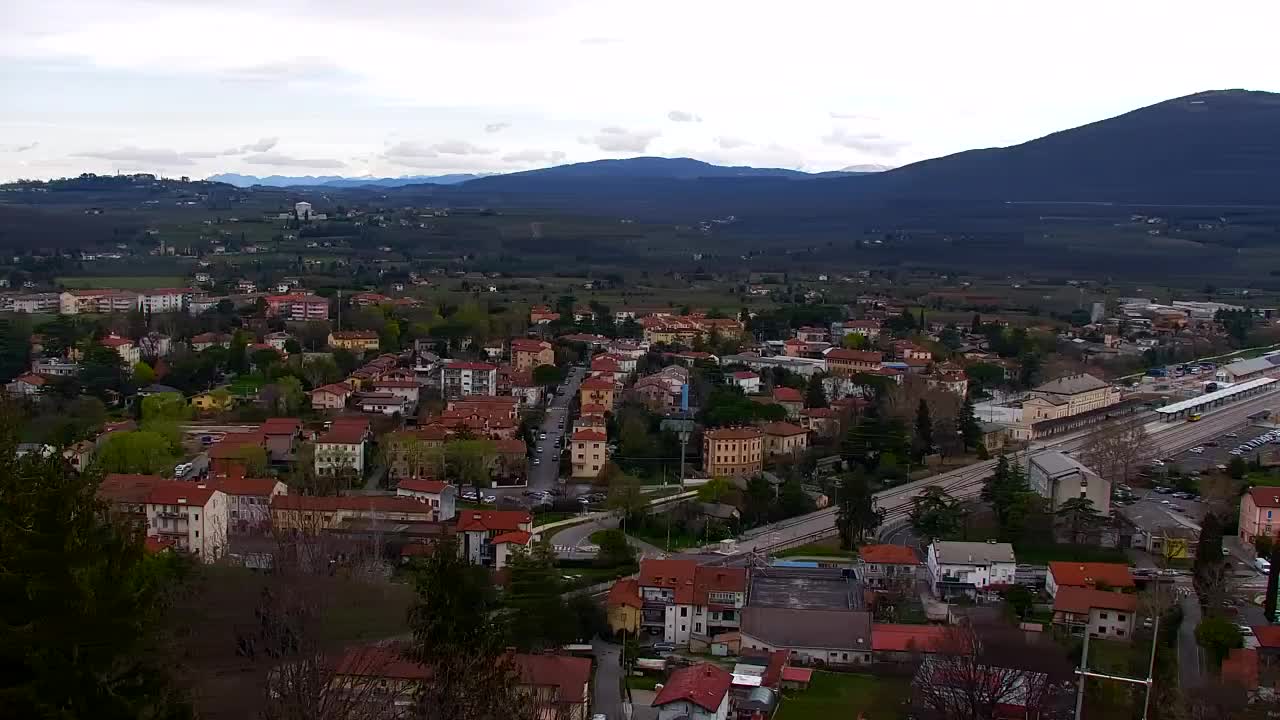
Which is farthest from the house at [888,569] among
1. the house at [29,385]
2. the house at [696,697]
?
the house at [29,385]

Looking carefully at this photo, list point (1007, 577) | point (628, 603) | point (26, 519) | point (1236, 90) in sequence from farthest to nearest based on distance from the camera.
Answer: point (1236, 90) < point (1007, 577) < point (628, 603) < point (26, 519)

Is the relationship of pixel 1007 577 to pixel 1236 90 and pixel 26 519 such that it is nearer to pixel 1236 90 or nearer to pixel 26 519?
pixel 26 519

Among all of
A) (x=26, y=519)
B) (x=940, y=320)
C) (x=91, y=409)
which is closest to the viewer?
(x=26, y=519)

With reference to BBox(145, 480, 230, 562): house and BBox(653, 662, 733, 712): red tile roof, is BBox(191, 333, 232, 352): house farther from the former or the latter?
BBox(653, 662, 733, 712): red tile roof

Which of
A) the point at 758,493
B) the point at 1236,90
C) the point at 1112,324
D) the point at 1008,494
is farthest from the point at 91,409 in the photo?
the point at 1236,90

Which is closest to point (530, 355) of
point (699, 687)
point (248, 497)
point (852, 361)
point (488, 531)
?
point (852, 361)

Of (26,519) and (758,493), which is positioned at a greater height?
(26,519)
